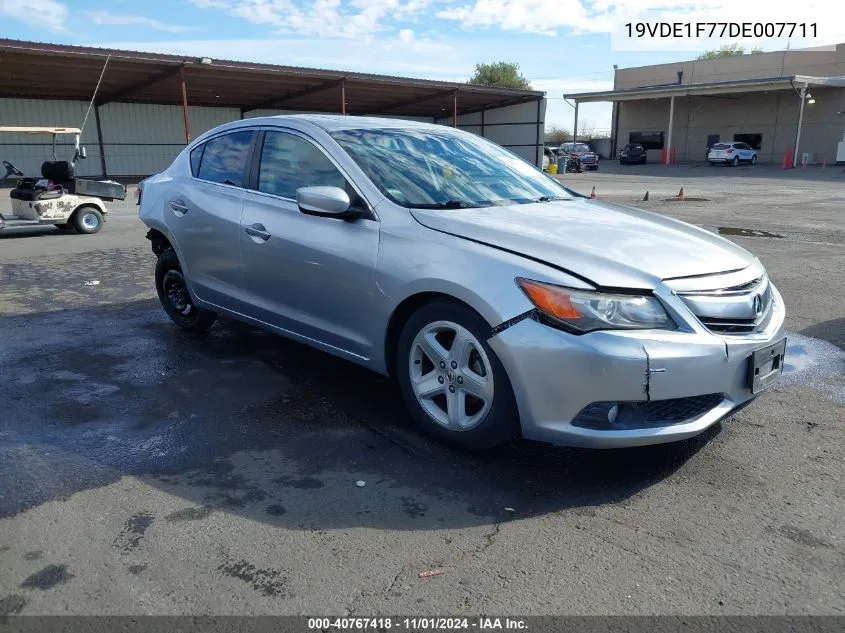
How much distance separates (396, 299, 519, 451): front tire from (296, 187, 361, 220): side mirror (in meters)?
0.74

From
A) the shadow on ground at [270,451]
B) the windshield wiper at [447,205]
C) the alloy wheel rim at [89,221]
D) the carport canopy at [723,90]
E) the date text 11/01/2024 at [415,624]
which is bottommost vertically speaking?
the date text 11/01/2024 at [415,624]

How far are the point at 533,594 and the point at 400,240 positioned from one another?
187 cm

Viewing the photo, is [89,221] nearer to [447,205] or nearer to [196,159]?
[196,159]

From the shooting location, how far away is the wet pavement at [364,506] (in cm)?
244

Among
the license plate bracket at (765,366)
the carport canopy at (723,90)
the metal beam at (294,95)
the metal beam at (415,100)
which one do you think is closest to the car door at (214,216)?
the license plate bracket at (765,366)

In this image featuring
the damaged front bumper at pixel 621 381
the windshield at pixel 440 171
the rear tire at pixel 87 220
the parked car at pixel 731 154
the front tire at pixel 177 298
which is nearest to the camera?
the damaged front bumper at pixel 621 381

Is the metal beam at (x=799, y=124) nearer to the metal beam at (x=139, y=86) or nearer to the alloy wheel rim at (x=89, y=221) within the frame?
the metal beam at (x=139, y=86)

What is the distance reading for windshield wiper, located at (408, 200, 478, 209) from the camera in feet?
12.2

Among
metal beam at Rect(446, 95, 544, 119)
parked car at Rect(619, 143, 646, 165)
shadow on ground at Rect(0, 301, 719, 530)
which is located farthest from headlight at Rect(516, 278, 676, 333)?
parked car at Rect(619, 143, 646, 165)

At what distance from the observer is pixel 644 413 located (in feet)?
9.88

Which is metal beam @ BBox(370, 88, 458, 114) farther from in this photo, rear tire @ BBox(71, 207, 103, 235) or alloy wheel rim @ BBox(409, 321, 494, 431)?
alloy wheel rim @ BBox(409, 321, 494, 431)

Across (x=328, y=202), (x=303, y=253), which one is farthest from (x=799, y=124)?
(x=328, y=202)

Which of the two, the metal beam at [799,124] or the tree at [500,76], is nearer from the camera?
the metal beam at [799,124]

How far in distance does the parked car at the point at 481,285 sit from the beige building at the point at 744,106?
42.1 metres
